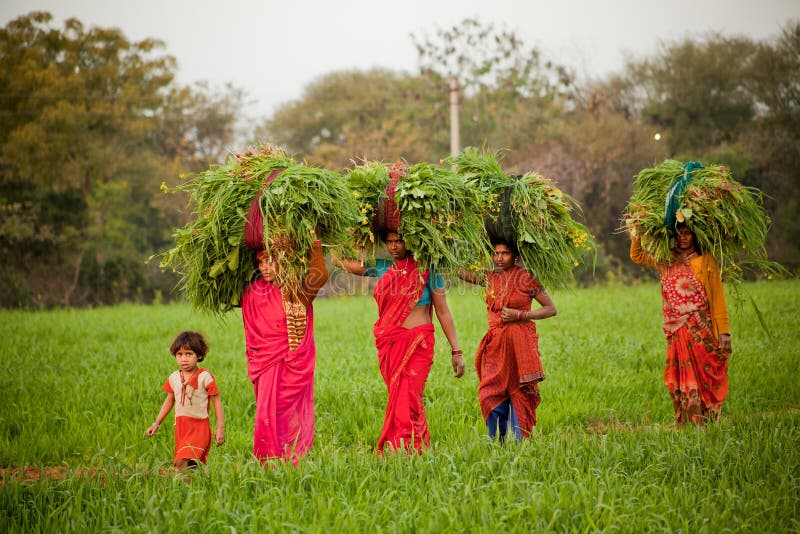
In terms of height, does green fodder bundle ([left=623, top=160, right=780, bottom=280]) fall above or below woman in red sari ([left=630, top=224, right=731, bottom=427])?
above

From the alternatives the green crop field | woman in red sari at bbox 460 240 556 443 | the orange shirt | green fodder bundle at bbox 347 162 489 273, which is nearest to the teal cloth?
the orange shirt

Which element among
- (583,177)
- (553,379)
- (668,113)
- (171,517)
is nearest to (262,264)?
(171,517)

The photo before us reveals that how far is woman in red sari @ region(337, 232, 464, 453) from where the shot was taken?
6164 millimetres

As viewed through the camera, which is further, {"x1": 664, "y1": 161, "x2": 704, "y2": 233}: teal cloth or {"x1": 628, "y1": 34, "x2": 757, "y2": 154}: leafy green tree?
{"x1": 628, "y1": 34, "x2": 757, "y2": 154}: leafy green tree

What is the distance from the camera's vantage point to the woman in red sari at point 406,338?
616 cm

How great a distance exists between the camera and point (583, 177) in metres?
27.7

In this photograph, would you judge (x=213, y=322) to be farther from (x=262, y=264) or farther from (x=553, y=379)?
(x=262, y=264)

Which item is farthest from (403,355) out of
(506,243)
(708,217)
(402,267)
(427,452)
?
(708,217)

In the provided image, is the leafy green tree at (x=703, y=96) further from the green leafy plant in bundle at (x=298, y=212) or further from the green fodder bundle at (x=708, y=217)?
the green leafy plant in bundle at (x=298, y=212)

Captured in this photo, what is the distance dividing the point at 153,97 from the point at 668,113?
1939 cm

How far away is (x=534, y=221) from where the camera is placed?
21.4 feet

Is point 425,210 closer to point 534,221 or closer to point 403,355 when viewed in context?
point 534,221

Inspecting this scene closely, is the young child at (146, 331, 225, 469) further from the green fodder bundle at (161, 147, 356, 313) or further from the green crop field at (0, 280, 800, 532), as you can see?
the green fodder bundle at (161, 147, 356, 313)

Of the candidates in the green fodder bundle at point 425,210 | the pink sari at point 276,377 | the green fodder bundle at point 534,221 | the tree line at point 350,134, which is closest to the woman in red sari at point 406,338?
the green fodder bundle at point 425,210
